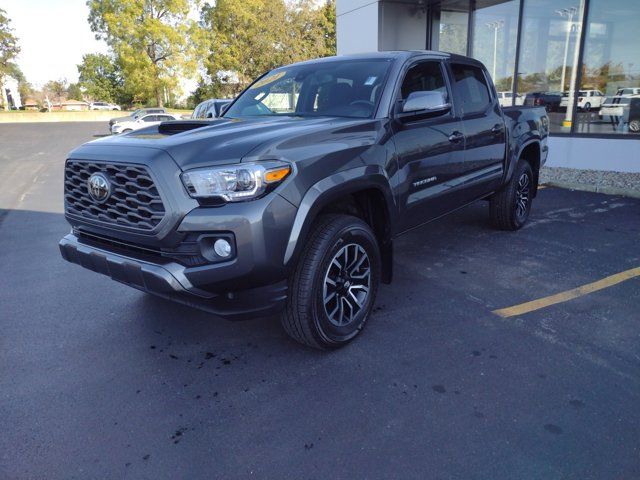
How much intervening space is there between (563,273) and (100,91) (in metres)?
68.0

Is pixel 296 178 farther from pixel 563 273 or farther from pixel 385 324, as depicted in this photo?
pixel 563 273

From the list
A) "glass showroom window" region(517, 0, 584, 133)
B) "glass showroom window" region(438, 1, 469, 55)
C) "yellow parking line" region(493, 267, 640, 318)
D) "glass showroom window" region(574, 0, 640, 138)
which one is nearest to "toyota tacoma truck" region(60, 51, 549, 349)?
"yellow parking line" region(493, 267, 640, 318)

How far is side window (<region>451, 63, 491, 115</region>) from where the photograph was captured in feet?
15.1

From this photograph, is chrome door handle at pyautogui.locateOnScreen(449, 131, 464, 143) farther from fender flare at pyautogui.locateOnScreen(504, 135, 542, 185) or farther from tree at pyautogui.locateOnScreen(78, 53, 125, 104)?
tree at pyautogui.locateOnScreen(78, 53, 125, 104)

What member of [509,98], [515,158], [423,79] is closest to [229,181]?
[423,79]

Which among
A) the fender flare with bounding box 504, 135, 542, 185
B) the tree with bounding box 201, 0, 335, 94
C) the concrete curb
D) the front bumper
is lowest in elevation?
the concrete curb

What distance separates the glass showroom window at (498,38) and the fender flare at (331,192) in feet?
29.7

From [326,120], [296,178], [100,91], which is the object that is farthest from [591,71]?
[100,91]

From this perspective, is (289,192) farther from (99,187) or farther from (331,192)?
(99,187)

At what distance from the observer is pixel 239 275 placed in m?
2.59

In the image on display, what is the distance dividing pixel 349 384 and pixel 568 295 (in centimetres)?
224

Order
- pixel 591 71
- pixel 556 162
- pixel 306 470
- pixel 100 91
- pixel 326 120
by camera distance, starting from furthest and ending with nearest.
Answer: pixel 100 91 < pixel 556 162 < pixel 591 71 < pixel 326 120 < pixel 306 470

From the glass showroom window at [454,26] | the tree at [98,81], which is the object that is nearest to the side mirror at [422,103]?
the glass showroom window at [454,26]

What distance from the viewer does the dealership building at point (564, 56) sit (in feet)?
30.1
